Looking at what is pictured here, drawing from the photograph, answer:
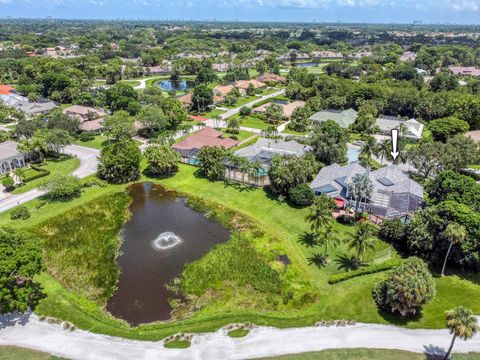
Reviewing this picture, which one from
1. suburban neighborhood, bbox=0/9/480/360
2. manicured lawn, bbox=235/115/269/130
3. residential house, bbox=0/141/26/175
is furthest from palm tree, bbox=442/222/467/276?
residential house, bbox=0/141/26/175

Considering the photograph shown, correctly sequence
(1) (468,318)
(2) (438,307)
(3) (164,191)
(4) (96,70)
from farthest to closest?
1. (4) (96,70)
2. (3) (164,191)
3. (2) (438,307)
4. (1) (468,318)

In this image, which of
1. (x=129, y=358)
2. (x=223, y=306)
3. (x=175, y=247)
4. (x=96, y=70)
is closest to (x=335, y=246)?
(x=223, y=306)

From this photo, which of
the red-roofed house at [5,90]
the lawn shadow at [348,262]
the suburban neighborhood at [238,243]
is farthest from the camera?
the red-roofed house at [5,90]

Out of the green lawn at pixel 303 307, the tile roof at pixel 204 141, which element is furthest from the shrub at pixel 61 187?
the tile roof at pixel 204 141

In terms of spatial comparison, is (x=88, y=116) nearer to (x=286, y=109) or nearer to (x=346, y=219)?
(x=286, y=109)

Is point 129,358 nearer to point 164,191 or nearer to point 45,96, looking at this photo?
point 164,191

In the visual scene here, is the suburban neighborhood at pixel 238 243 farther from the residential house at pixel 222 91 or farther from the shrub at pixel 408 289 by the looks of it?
the residential house at pixel 222 91

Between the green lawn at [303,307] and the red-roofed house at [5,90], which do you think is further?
the red-roofed house at [5,90]

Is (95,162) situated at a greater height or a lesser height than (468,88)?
lesser
